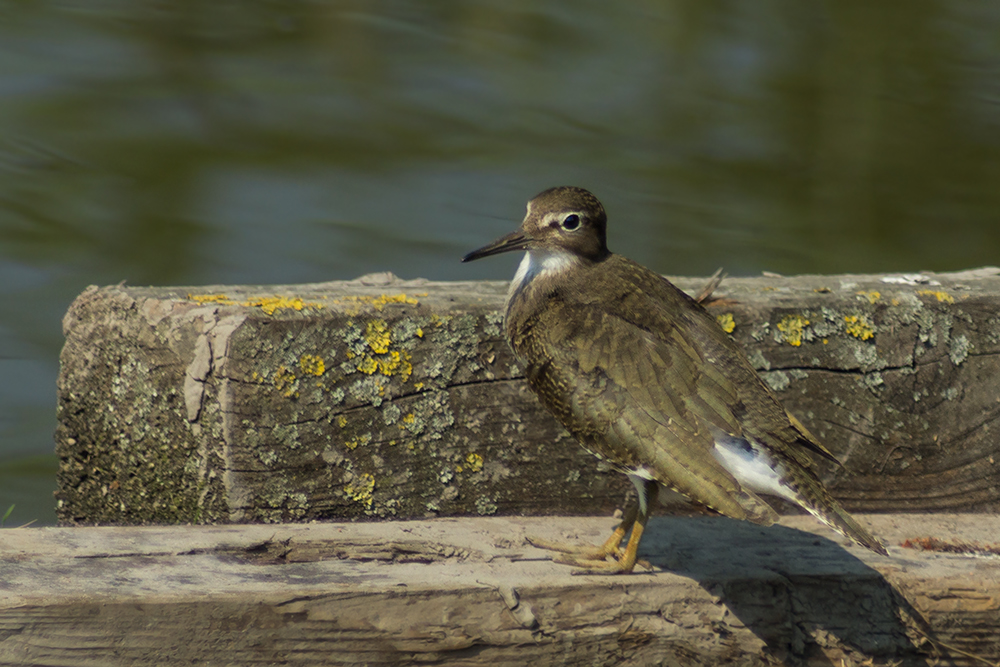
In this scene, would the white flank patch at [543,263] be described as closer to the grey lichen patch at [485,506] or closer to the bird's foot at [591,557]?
the grey lichen patch at [485,506]

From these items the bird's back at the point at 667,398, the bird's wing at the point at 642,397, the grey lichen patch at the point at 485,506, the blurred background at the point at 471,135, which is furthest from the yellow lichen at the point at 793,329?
the blurred background at the point at 471,135

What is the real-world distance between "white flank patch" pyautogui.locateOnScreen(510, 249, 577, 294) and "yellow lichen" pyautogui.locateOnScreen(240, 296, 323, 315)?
704 mm

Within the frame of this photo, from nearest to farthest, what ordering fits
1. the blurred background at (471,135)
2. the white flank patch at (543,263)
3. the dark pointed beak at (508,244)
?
the white flank patch at (543,263) < the dark pointed beak at (508,244) < the blurred background at (471,135)

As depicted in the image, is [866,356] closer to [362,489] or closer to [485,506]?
[485,506]

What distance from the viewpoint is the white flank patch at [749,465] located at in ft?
9.21

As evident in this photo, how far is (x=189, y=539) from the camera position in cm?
244

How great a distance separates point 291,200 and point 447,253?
1188mm

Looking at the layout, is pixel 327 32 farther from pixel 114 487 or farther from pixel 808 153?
pixel 114 487

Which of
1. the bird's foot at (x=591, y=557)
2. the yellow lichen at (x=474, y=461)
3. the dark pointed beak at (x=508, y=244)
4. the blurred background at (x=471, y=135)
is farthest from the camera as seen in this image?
the blurred background at (x=471, y=135)

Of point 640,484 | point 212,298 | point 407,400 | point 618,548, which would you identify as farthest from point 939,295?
point 212,298

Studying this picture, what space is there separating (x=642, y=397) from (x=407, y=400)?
620 millimetres

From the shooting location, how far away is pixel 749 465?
283cm

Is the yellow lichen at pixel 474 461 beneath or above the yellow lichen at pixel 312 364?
beneath

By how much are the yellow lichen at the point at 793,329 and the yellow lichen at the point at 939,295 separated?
0.40 m
